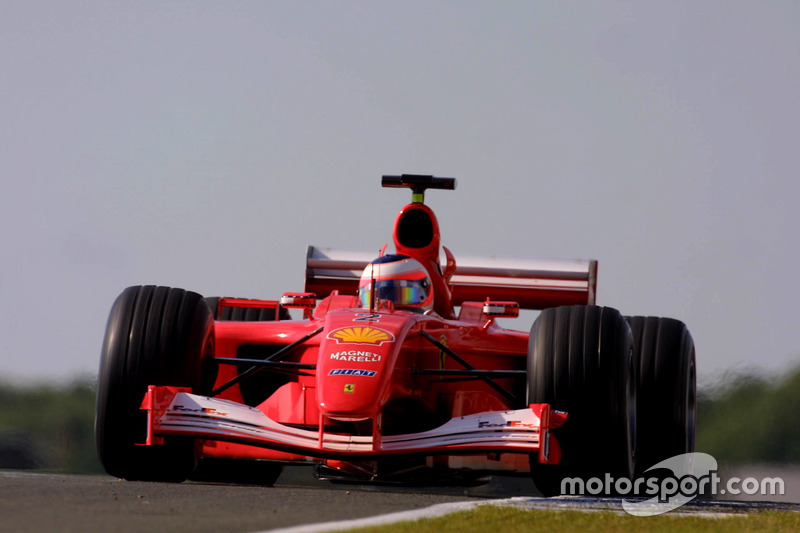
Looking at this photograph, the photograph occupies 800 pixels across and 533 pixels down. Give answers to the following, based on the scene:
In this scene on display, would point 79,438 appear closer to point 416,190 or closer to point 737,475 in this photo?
point 416,190

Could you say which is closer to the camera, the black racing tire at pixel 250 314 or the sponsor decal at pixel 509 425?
the sponsor decal at pixel 509 425

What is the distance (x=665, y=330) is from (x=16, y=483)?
6420 millimetres

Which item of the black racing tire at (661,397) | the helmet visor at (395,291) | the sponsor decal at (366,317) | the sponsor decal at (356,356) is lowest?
the black racing tire at (661,397)

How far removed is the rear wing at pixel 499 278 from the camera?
14852mm

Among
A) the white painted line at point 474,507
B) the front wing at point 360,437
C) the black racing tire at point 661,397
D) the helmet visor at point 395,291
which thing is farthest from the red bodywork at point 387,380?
the black racing tire at point 661,397

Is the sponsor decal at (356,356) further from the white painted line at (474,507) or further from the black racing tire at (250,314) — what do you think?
the black racing tire at (250,314)

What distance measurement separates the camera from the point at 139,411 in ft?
33.0

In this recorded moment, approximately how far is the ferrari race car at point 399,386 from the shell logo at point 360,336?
2 centimetres

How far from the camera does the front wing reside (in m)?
9.48

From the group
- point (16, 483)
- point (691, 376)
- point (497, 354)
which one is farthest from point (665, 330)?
point (16, 483)

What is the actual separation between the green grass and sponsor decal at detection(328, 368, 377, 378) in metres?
2.19

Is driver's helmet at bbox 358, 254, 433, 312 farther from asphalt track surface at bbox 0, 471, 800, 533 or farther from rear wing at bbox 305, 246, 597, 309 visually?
asphalt track surface at bbox 0, 471, 800, 533

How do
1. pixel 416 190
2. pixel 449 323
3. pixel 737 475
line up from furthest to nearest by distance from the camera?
1. pixel 737 475
2. pixel 416 190
3. pixel 449 323

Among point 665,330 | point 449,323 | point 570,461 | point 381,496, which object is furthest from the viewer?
point 665,330
